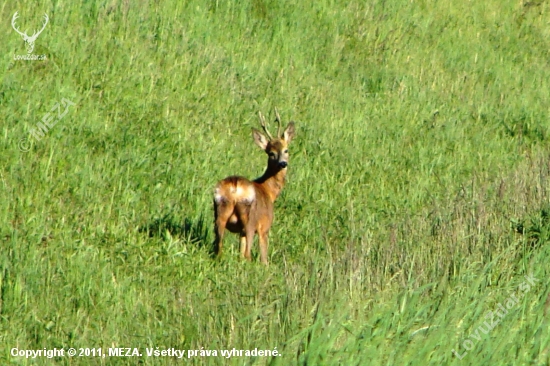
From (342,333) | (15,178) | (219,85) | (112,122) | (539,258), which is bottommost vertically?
(342,333)

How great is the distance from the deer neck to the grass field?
293mm

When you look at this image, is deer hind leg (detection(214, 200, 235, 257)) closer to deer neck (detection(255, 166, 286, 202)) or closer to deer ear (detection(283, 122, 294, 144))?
deer neck (detection(255, 166, 286, 202))

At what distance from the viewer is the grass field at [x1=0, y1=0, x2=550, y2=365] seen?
5.93 meters

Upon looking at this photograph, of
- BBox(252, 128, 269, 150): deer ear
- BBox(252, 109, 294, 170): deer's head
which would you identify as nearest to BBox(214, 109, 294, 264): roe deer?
BBox(252, 109, 294, 170): deer's head

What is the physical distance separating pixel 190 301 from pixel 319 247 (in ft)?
7.76

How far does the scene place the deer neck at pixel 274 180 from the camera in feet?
31.1

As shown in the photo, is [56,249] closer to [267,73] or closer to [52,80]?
[52,80]

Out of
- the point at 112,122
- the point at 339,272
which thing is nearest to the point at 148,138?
the point at 112,122

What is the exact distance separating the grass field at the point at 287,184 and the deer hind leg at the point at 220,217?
0.15 meters

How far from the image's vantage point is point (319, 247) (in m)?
8.64

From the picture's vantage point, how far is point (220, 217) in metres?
8.43

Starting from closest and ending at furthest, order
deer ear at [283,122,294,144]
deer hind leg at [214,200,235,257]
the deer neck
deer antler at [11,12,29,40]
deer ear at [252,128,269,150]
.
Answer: deer hind leg at [214,200,235,257], the deer neck, deer ear at [252,128,269,150], deer ear at [283,122,294,144], deer antler at [11,12,29,40]

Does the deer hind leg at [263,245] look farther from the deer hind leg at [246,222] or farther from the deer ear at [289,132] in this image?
the deer ear at [289,132]

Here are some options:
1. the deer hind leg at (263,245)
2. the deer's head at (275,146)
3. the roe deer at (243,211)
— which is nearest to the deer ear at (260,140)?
the deer's head at (275,146)
